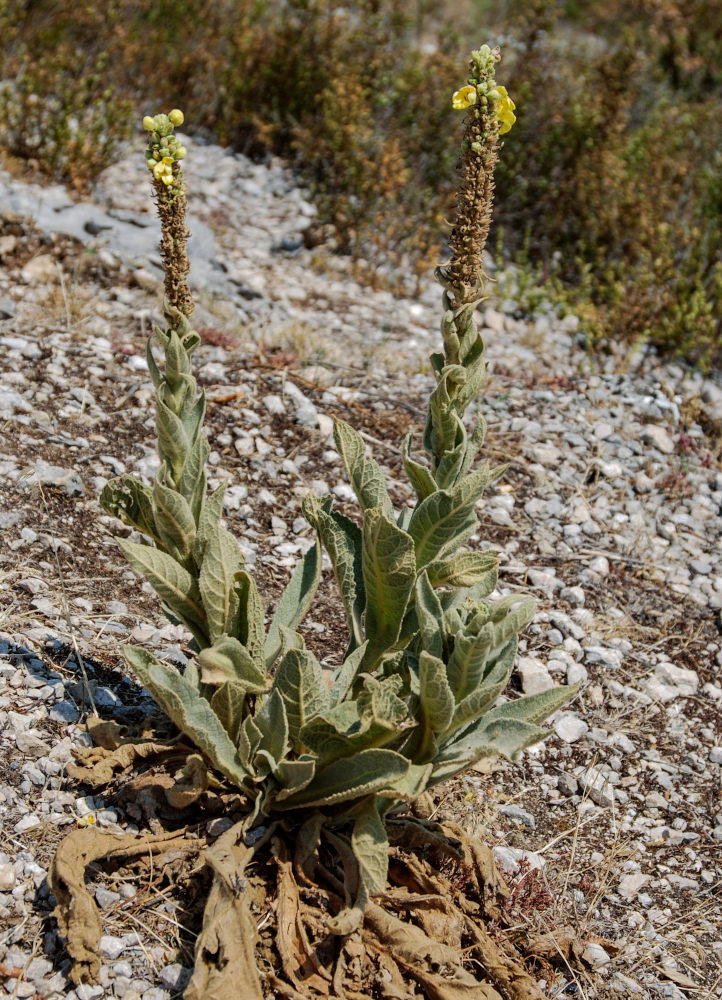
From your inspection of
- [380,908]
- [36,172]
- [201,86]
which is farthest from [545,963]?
[201,86]

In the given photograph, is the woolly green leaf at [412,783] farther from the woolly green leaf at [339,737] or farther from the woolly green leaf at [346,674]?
the woolly green leaf at [346,674]

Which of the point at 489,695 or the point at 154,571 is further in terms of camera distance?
the point at 154,571

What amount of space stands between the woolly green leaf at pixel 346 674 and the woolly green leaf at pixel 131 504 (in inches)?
25.2

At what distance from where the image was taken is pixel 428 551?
2.71m

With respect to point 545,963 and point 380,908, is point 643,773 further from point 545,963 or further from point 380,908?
point 380,908

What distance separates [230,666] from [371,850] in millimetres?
595

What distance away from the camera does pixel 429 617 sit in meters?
2.54

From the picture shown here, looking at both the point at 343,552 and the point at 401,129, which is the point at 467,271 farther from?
the point at 401,129

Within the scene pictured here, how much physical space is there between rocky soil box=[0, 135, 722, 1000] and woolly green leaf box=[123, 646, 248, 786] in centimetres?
40

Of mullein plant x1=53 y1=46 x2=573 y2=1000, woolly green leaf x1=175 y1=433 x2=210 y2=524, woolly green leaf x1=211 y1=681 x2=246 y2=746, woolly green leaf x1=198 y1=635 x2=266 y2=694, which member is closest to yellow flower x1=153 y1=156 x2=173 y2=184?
mullein plant x1=53 y1=46 x2=573 y2=1000

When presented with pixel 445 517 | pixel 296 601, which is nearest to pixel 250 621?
pixel 296 601

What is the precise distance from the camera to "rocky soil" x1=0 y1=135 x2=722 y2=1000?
114 inches

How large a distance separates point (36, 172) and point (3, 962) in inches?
225

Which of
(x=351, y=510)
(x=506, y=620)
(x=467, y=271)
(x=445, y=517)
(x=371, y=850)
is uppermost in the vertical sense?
(x=467, y=271)
